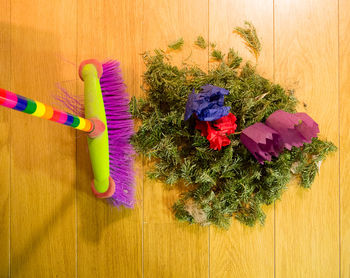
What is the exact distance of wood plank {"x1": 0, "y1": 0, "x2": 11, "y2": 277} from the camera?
2.85 ft

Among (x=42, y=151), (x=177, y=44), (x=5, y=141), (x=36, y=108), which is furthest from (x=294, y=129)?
(x=5, y=141)

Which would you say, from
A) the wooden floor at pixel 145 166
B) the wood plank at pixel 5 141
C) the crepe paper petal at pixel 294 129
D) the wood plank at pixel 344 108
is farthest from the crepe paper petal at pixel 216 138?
the wood plank at pixel 5 141

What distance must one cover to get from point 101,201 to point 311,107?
0.78 metres

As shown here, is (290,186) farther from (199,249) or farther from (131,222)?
(131,222)

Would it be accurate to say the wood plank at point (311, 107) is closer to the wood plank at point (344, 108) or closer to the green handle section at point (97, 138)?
the wood plank at point (344, 108)

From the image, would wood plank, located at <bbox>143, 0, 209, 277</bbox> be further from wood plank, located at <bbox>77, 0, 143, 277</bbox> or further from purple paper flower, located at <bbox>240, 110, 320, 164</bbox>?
purple paper flower, located at <bbox>240, 110, 320, 164</bbox>

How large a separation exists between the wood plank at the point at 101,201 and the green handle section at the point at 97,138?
132mm

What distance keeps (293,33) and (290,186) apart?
20.3 inches

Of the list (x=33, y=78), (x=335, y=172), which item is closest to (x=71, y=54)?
(x=33, y=78)

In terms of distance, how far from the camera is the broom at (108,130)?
0.71 metres

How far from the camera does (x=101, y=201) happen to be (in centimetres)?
85

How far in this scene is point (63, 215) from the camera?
2.84ft

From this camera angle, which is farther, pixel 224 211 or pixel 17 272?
pixel 17 272

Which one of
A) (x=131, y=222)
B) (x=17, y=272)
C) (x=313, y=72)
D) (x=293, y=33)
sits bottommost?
(x=17, y=272)
